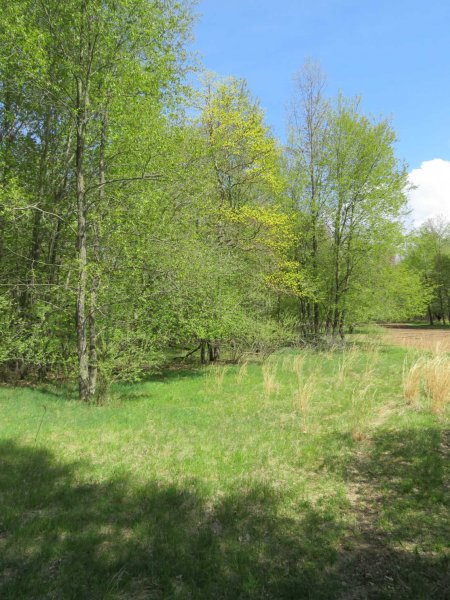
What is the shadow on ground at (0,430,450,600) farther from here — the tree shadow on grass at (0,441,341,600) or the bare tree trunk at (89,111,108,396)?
the bare tree trunk at (89,111,108,396)

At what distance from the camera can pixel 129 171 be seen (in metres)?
13.4

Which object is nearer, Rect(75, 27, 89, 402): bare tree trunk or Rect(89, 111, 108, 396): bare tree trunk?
Rect(75, 27, 89, 402): bare tree trunk

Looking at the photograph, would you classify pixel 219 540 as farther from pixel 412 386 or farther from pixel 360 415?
pixel 412 386

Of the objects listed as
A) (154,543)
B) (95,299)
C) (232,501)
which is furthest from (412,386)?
(95,299)

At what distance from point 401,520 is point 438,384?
4.33m

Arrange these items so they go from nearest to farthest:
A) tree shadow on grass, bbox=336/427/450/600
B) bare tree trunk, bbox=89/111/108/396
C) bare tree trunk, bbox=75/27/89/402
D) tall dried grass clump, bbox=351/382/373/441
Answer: tree shadow on grass, bbox=336/427/450/600 → tall dried grass clump, bbox=351/382/373/441 → bare tree trunk, bbox=75/27/89/402 → bare tree trunk, bbox=89/111/108/396

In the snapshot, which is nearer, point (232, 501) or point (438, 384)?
point (232, 501)

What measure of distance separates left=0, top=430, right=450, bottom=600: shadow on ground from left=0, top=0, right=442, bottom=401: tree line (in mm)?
6012

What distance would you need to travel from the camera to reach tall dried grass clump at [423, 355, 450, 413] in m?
7.55

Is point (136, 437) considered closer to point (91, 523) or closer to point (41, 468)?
point (41, 468)

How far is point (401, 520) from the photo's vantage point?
4316 millimetres

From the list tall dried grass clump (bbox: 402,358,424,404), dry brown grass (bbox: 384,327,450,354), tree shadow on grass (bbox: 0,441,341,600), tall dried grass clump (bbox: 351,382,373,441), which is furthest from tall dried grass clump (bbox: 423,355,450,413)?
tree shadow on grass (bbox: 0,441,341,600)

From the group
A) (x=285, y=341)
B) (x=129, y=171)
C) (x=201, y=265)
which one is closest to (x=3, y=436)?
(x=201, y=265)

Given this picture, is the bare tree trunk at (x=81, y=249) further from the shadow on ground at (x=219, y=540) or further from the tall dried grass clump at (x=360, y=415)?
the tall dried grass clump at (x=360, y=415)
